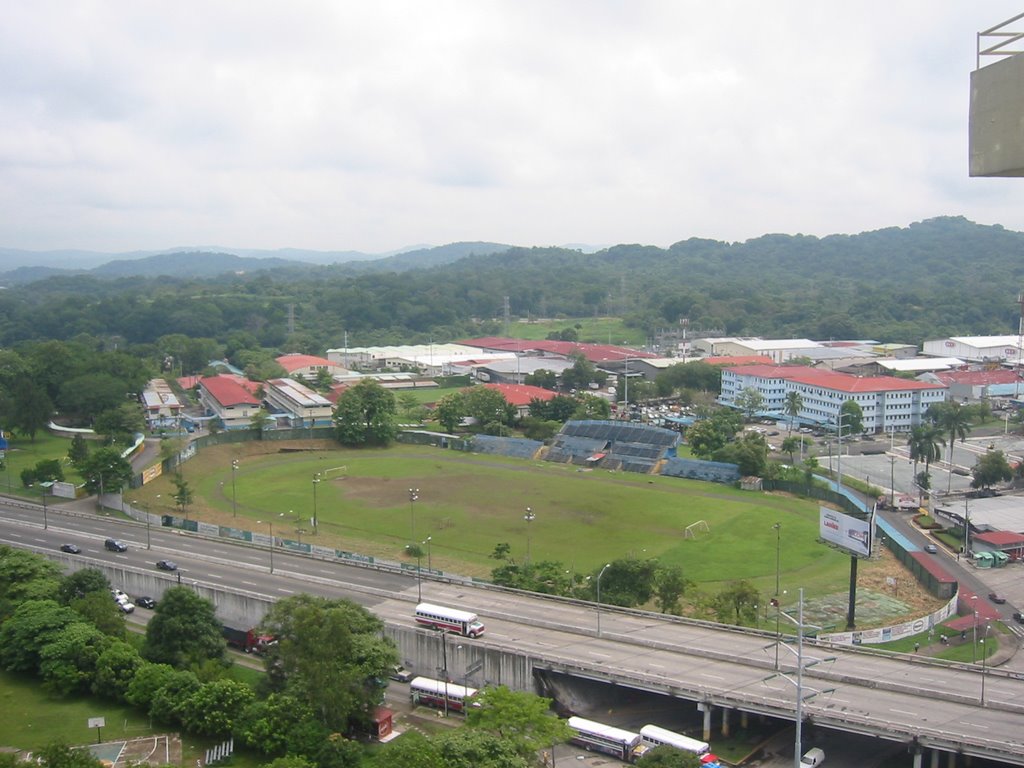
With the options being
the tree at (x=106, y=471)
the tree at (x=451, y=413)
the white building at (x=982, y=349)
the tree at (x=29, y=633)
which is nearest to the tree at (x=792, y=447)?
the tree at (x=451, y=413)

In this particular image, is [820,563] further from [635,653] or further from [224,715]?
[224,715]

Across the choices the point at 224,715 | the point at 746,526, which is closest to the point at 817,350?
the point at 746,526

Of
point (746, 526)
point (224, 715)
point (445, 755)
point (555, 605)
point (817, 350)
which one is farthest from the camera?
point (817, 350)

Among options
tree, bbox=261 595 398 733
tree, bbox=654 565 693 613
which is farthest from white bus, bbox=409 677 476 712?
tree, bbox=654 565 693 613

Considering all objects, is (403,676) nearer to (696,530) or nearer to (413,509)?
(413,509)

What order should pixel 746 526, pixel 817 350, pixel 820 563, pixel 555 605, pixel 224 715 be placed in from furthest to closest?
pixel 817 350 < pixel 746 526 < pixel 820 563 < pixel 555 605 < pixel 224 715

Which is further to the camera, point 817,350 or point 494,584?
point 817,350

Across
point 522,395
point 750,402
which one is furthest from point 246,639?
point 750,402
